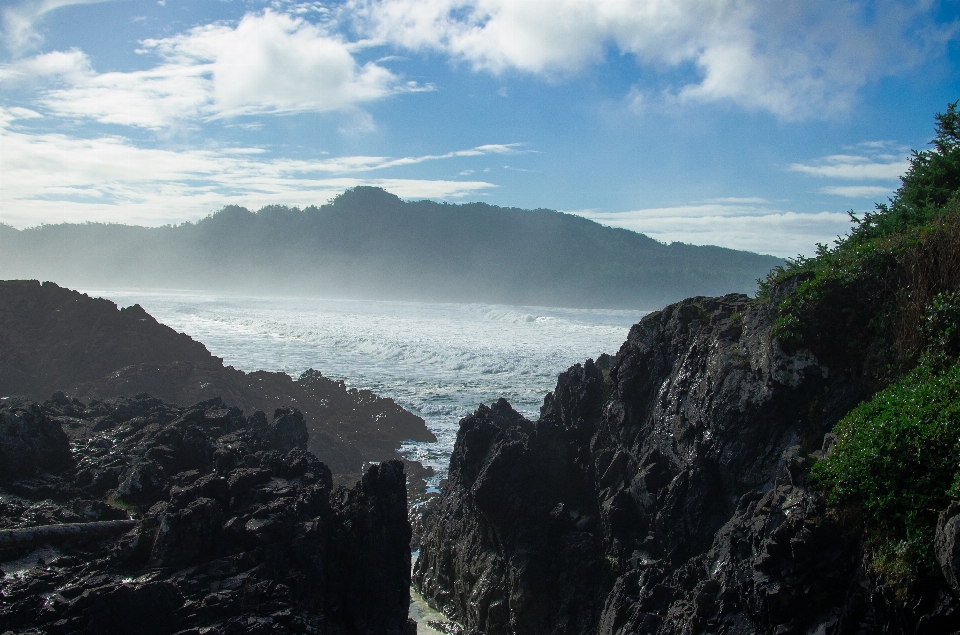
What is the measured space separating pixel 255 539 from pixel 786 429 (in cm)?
692

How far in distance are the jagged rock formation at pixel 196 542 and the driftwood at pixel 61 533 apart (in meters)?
0.01

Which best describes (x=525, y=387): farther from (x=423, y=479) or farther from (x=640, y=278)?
(x=640, y=278)

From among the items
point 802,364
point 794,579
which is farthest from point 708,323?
point 794,579

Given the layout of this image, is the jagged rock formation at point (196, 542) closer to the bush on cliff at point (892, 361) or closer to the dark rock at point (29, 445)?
the dark rock at point (29, 445)

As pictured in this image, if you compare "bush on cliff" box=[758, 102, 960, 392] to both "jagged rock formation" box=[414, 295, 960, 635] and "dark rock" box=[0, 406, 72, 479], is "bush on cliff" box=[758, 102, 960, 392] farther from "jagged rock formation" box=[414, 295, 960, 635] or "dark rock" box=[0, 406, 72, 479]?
"dark rock" box=[0, 406, 72, 479]

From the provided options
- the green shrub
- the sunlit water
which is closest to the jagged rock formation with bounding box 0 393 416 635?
the green shrub

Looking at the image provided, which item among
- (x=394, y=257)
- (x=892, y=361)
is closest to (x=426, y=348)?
(x=892, y=361)

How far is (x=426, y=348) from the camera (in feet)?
122

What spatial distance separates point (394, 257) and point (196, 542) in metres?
118

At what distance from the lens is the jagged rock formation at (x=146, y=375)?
68.2ft

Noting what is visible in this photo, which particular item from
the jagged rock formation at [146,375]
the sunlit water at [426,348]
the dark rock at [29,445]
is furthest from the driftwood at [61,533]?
the sunlit water at [426,348]

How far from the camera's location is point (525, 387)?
88.7 feet

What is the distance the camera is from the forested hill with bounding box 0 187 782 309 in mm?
106438

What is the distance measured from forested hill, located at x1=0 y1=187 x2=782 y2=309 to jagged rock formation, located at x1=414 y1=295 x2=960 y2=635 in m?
82.9
